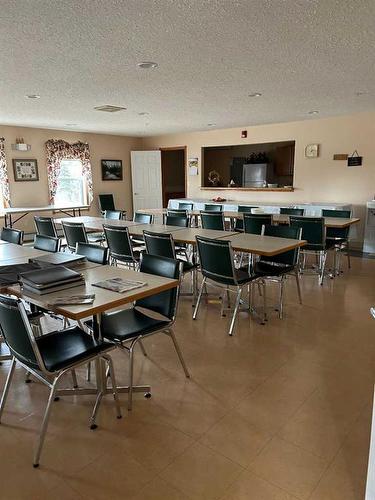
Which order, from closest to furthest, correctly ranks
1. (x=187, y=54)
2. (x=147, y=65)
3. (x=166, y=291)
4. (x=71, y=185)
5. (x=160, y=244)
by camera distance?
1. (x=166, y=291)
2. (x=187, y=54)
3. (x=147, y=65)
4. (x=160, y=244)
5. (x=71, y=185)

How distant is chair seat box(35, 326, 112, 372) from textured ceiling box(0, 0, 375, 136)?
200 centimetres

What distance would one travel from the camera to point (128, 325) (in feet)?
7.73

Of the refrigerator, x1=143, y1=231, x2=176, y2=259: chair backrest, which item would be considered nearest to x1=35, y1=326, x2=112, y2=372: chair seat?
x1=143, y1=231, x2=176, y2=259: chair backrest

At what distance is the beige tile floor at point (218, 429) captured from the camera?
1.70 m

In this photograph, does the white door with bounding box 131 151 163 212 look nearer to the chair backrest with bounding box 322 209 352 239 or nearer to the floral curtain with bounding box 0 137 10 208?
the floral curtain with bounding box 0 137 10 208

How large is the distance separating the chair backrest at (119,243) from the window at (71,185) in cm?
482

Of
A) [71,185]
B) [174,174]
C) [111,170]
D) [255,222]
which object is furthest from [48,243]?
[174,174]

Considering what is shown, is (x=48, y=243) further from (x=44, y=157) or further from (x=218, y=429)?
(x=44, y=157)

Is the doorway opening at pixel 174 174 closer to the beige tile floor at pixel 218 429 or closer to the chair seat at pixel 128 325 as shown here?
the beige tile floor at pixel 218 429

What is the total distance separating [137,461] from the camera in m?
1.84

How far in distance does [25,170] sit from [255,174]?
5264mm

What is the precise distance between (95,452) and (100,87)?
3825 mm

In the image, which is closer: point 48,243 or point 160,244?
point 48,243

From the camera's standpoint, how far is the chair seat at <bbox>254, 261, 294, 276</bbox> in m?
3.60
